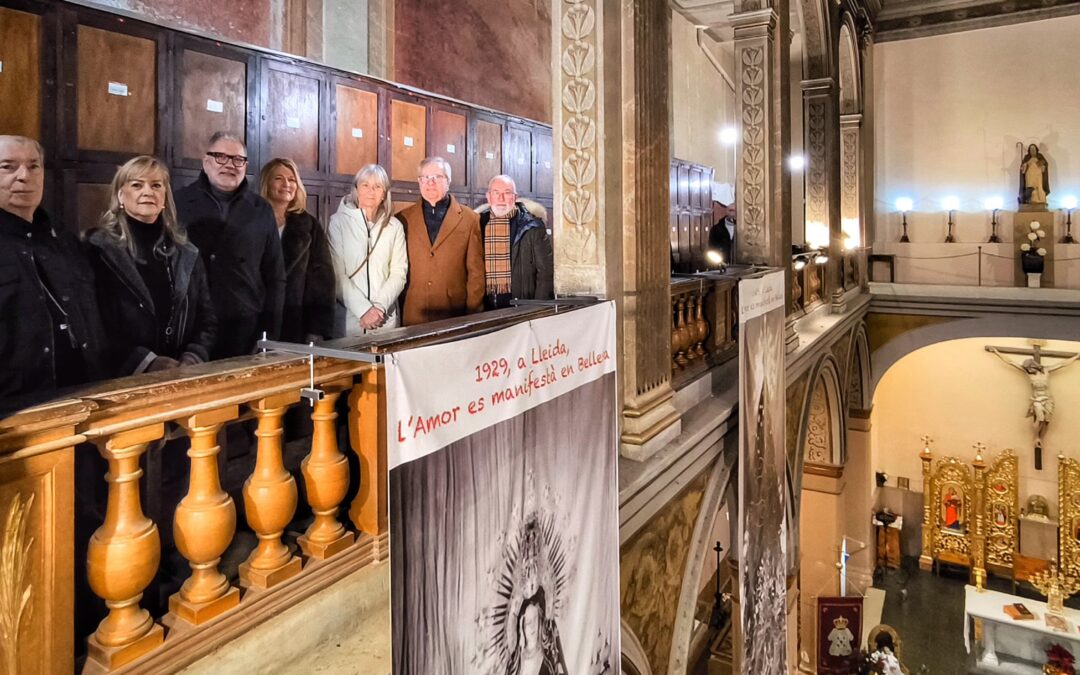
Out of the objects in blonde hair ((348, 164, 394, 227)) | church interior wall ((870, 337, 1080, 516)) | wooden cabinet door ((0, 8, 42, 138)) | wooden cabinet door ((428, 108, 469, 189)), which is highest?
wooden cabinet door ((428, 108, 469, 189))

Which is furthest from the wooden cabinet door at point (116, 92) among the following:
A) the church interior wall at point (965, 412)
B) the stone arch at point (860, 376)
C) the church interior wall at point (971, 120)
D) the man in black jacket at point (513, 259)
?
the church interior wall at point (965, 412)

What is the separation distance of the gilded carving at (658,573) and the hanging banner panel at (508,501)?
1.61 ft

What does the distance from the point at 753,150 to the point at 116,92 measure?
16.1 feet

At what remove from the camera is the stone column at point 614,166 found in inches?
142

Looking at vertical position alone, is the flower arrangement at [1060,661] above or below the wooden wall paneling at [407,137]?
below

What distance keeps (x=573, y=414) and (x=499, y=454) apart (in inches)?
24.2

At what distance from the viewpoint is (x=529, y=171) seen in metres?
6.34

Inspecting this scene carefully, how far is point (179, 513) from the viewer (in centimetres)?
175

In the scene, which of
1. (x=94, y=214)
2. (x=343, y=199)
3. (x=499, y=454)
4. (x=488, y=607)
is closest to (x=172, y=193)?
(x=94, y=214)

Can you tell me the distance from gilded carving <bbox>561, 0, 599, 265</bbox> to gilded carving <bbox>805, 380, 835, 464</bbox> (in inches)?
304

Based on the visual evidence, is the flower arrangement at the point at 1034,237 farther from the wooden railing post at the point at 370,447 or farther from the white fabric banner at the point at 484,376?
the wooden railing post at the point at 370,447

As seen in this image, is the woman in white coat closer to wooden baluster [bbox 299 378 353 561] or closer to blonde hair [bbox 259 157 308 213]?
blonde hair [bbox 259 157 308 213]

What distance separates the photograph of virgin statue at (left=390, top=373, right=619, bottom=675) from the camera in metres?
A: 1.94

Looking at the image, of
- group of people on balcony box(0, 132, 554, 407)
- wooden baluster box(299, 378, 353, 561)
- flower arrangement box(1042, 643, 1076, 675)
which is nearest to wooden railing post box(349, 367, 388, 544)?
wooden baluster box(299, 378, 353, 561)
